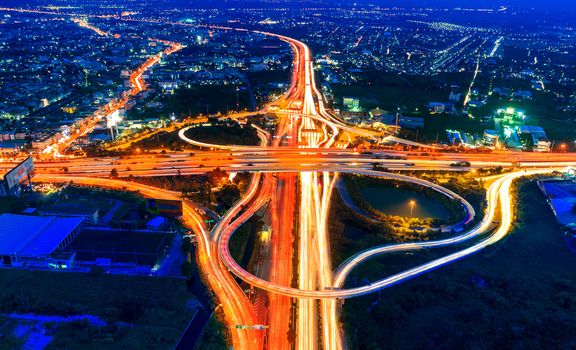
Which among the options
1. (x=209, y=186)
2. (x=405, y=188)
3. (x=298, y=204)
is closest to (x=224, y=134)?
(x=209, y=186)

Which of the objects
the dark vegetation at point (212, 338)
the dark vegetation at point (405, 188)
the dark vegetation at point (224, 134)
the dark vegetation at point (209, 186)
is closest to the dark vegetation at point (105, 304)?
the dark vegetation at point (212, 338)

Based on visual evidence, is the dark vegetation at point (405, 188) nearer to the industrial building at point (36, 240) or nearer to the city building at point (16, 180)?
the industrial building at point (36, 240)

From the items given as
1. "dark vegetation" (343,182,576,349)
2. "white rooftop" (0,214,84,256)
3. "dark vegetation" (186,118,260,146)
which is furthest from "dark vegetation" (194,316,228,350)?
"dark vegetation" (186,118,260,146)

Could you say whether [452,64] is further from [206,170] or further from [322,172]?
[206,170]

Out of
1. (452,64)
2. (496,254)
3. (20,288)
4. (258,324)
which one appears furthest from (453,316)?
(452,64)

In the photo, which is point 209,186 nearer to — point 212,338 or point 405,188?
point 405,188
